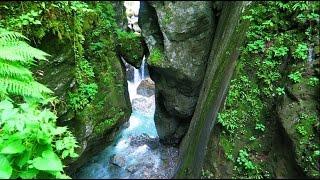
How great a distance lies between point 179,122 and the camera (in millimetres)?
10719

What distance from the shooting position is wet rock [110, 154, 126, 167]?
10.0 meters

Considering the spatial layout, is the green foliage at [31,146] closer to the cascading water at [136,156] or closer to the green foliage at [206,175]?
the green foliage at [206,175]

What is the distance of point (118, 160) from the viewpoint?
10164 mm

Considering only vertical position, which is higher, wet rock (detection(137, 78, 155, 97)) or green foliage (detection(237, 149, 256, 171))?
green foliage (detection(237, 149, 256, 171))

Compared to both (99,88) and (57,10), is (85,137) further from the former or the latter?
(57,10)

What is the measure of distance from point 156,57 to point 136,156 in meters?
3.31

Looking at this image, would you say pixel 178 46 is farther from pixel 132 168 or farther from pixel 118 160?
pixel 118 160

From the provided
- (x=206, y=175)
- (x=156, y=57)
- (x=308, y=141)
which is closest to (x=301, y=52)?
(x=308, y=141)

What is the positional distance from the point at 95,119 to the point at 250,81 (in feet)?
14.2

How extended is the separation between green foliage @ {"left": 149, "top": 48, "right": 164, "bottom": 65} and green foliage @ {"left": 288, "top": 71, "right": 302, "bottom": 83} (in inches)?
184

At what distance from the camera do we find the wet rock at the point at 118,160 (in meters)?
10.0

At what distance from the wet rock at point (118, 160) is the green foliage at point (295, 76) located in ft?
21.4

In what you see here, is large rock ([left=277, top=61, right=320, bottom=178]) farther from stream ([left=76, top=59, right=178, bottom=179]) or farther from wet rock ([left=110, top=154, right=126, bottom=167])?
wet rock ([left=110, top=154, right=126, bottom=167])

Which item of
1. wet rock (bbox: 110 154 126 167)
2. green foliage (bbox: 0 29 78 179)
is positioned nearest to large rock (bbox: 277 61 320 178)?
green foliage (bbox: 0 29 78 179)
